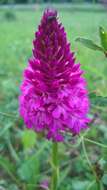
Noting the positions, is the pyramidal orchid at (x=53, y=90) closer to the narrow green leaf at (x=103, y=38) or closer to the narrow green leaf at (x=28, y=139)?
the narrow green leaf at (x=103, y=38)

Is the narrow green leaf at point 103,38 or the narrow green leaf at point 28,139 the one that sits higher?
the narrow green leaf at point 103,38

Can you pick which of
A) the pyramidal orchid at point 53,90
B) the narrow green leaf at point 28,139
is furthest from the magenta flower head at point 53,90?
the narrow green leaf at point 28,139

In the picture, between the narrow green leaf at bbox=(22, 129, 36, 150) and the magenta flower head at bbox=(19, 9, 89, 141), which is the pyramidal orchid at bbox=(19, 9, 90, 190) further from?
the narrow green leaf at bbox=(22, 129, 36, 150)

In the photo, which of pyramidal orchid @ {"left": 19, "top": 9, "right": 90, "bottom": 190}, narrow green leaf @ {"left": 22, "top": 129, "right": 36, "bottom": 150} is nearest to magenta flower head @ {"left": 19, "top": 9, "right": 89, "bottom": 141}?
pyramidal orchid @ {"left": 19, "top": 9, "right": 90, "bottom": 190}

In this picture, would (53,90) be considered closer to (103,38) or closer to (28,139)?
(103,38)

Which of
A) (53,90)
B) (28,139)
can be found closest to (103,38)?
(53,90)

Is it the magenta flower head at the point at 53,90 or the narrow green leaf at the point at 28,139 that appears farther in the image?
the narrow green leaf at the point at 28,139

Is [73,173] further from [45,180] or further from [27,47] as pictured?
[27,47]

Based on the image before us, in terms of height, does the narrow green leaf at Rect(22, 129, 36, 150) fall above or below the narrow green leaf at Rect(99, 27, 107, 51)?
below
